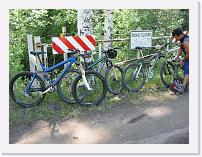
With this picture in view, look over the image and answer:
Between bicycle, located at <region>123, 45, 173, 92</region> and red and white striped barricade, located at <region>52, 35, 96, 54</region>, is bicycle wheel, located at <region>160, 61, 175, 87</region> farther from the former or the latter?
red and white striped barricade, located at <region>52, 35, 96, 54</region>

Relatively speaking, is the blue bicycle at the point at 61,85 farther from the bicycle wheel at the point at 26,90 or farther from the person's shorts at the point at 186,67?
the person's shorts at the point at 186,67

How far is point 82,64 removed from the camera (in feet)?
20.6

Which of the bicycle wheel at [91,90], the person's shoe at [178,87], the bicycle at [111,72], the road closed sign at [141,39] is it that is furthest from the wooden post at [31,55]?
the person's shoe at [178,87]

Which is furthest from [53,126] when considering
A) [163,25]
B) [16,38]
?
[163,25]

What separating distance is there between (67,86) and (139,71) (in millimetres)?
1717

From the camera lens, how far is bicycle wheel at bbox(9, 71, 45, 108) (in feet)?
18.9

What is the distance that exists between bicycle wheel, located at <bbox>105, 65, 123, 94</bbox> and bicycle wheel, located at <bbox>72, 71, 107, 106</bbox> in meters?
0.56

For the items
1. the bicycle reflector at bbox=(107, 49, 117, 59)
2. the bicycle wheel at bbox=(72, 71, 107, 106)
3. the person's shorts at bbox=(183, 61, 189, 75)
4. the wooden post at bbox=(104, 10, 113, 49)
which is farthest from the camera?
the wooden post at bbox=(104, 10, 113, 49)

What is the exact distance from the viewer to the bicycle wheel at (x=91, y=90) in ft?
19.3

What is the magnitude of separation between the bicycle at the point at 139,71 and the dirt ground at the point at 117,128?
2.84 feet

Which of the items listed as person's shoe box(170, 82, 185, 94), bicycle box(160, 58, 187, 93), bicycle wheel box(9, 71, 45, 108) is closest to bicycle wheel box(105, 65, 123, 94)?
bicycle box(160, 58, 187, 93)
